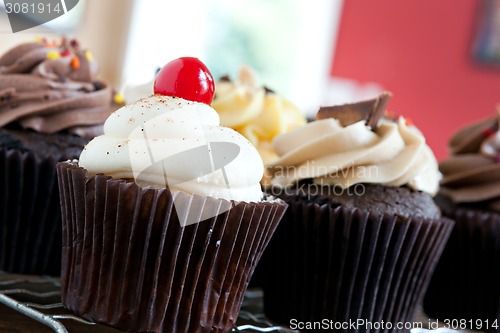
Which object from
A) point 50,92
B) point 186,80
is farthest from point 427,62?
point 186,80

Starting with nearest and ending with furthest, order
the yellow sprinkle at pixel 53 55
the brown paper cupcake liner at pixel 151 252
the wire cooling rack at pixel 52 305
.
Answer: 1. the brown paper cupcake liner at pixel 151 252
2. the wire cooling rack at pixel 52 305
3. the yellow sprinkle at pixel 53 55

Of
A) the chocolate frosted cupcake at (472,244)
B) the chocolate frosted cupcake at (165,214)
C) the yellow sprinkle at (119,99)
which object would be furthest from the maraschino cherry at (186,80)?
the chocolate frosted cupcake at (472,244)

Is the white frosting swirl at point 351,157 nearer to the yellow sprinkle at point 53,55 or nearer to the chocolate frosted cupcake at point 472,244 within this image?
the chocolate frosted cupcake at point 472,244

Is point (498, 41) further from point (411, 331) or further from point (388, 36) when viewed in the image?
point (411, 331)

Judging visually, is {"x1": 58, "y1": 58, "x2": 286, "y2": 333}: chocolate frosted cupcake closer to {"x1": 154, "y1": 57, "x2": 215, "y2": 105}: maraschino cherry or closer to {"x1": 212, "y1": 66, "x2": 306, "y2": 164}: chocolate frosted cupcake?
{"x1": 154, "y1": 57, "x2": 215, "y2": 105}: maraschino cherry

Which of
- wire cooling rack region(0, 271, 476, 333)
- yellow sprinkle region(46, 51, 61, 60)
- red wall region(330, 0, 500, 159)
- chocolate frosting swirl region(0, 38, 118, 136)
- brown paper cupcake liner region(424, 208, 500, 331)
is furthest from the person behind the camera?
red wall region(330, 0, 500, 159)

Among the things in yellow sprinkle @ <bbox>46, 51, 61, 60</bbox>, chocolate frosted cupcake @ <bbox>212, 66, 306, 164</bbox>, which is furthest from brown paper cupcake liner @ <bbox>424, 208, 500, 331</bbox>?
yellow sprinkle @ <bbox>46, 51, 61, 60</bbox>
